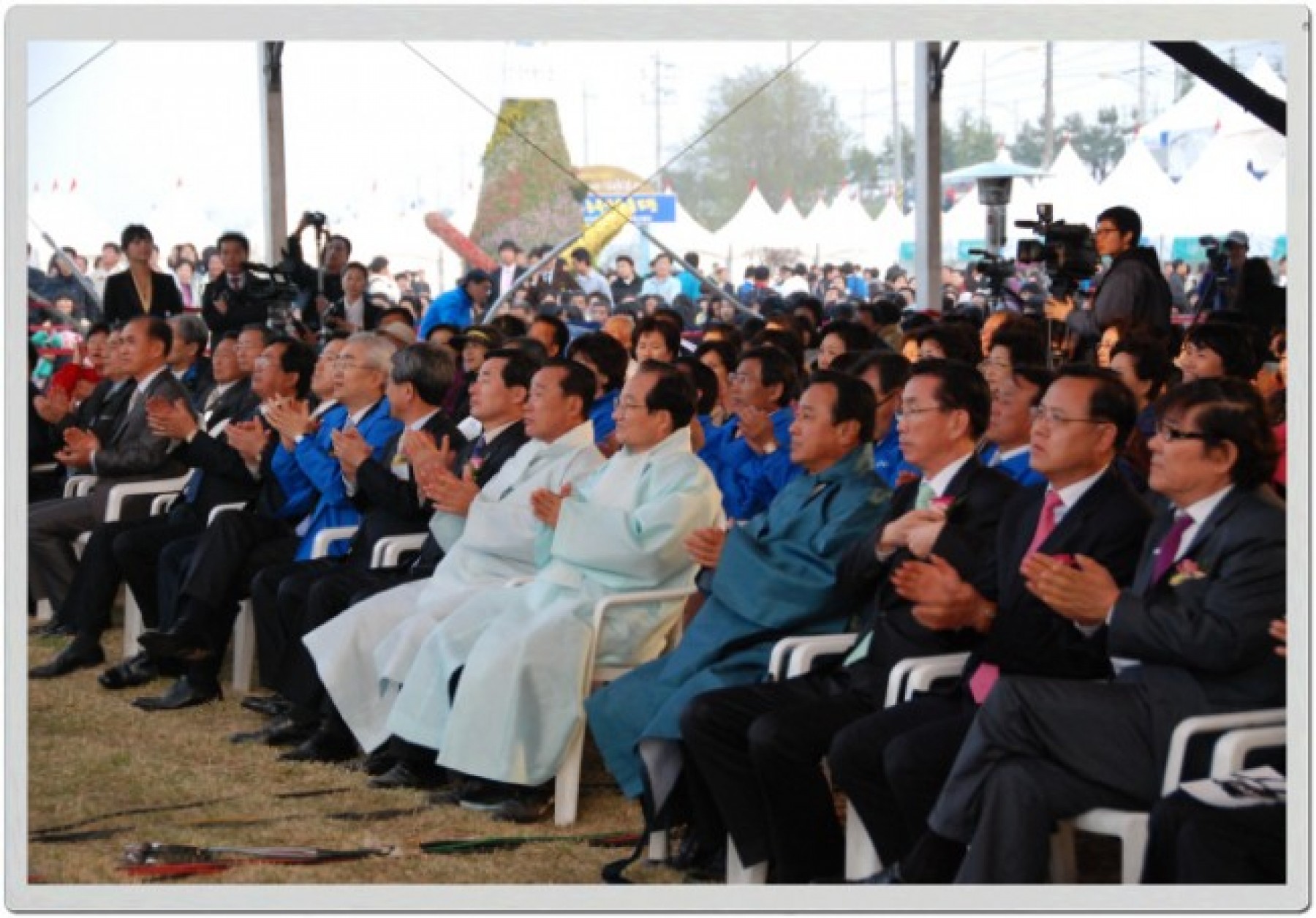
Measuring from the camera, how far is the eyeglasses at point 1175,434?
3783 mm

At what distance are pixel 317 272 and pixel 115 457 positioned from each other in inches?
112

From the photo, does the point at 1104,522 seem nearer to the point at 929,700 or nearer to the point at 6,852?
the point at 929,700

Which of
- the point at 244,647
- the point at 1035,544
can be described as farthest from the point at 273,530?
the point at 1035,544

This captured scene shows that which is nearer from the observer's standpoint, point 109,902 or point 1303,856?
point 1303,856

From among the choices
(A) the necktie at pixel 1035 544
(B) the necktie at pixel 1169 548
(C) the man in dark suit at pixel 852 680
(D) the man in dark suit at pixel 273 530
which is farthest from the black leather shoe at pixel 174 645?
(B) the necktie at pixel 1169 548

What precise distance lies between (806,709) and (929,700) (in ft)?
1.02

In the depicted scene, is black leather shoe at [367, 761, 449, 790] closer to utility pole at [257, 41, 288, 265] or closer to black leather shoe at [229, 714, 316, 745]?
black leather shoe at [229, 714, 316, 745]

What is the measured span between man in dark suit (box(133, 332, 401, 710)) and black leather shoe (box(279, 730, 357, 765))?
0.92 metres

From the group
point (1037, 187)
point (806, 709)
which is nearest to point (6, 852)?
point (806, 709)

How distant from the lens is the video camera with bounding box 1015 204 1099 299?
23.3 ft

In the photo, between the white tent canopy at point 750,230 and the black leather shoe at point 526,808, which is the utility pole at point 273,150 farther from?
the white tent canopy at point 750,230

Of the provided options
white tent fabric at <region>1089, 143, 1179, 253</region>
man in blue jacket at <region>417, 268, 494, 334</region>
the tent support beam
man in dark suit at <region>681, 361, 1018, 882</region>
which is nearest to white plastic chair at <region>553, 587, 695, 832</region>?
man in dark suit at <region>681, 361, 1018, 882</region>

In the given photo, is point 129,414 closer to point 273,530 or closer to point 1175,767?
point 273,530

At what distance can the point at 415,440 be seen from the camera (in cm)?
630
